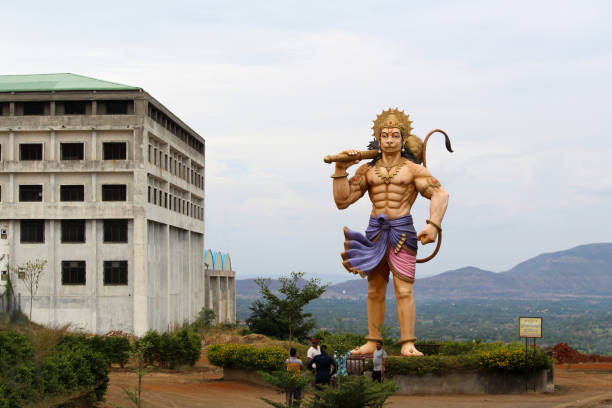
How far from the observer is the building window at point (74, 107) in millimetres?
40375

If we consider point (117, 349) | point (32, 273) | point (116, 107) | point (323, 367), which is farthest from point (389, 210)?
point (32, 273)

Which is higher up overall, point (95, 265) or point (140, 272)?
point (95, 265)

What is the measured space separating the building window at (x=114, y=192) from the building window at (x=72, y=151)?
1977 millimetres

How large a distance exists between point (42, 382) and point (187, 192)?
121 ft

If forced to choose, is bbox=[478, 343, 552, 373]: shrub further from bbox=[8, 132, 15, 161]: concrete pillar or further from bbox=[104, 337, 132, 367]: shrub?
bbox=[8, 132, 15, 161]: concrete pillar

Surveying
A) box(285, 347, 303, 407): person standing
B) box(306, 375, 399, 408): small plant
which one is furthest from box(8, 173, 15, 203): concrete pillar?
box(306, 375, 399, 408): small plant

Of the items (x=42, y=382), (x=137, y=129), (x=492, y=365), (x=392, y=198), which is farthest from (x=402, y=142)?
(x=137, y=129)

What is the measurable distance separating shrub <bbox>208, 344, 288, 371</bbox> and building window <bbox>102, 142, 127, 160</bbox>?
1969 centimetres

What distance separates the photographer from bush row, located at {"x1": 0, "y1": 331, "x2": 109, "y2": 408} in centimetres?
1291

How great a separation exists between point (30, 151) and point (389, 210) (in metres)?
26.3

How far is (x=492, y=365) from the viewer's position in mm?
18812

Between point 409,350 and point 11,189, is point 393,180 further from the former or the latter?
point 11,189

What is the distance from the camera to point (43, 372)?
13.8 m

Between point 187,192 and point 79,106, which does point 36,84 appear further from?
point 187,192
